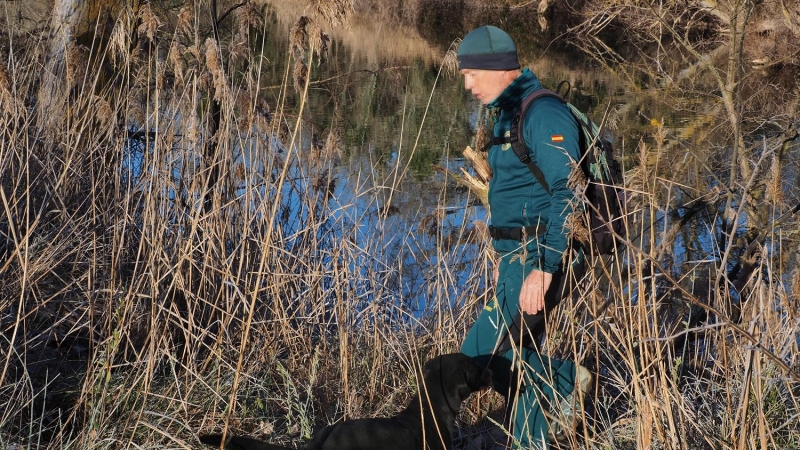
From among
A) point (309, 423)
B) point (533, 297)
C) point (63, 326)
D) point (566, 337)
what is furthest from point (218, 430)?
point (566, 337)

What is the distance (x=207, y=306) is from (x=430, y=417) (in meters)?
1.52

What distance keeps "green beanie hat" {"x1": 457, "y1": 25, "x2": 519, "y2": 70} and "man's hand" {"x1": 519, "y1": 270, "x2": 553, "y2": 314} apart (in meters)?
0.82

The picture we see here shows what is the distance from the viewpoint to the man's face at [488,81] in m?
3.45

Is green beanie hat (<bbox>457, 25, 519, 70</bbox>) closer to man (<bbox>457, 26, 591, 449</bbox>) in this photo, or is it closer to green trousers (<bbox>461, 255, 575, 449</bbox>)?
man (<bbox>457, 26, 591, 449</bbox>)

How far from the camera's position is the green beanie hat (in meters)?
3.40

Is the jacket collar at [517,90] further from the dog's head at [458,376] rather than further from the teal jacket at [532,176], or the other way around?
the dog's head at [458,376]

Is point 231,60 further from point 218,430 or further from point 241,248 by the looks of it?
point 218,430

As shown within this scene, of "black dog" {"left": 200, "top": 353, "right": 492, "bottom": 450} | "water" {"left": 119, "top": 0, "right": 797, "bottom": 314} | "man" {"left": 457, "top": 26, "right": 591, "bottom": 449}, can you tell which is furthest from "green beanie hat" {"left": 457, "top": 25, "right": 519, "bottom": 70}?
"black dog" {"left": 200, "top": 353, "right": 492, "bottom": 450}

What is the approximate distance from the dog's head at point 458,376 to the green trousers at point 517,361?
114 millimetres

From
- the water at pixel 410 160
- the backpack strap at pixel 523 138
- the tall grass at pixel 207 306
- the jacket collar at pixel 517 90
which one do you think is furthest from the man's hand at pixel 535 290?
A: the jacket collar at pixel 517 90

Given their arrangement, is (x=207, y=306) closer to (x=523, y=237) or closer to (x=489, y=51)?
(x=523, y=237)

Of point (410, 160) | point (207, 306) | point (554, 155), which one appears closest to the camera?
point (554, 155)

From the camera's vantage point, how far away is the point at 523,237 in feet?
10.8

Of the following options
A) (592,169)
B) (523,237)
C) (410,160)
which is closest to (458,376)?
(523,237)
